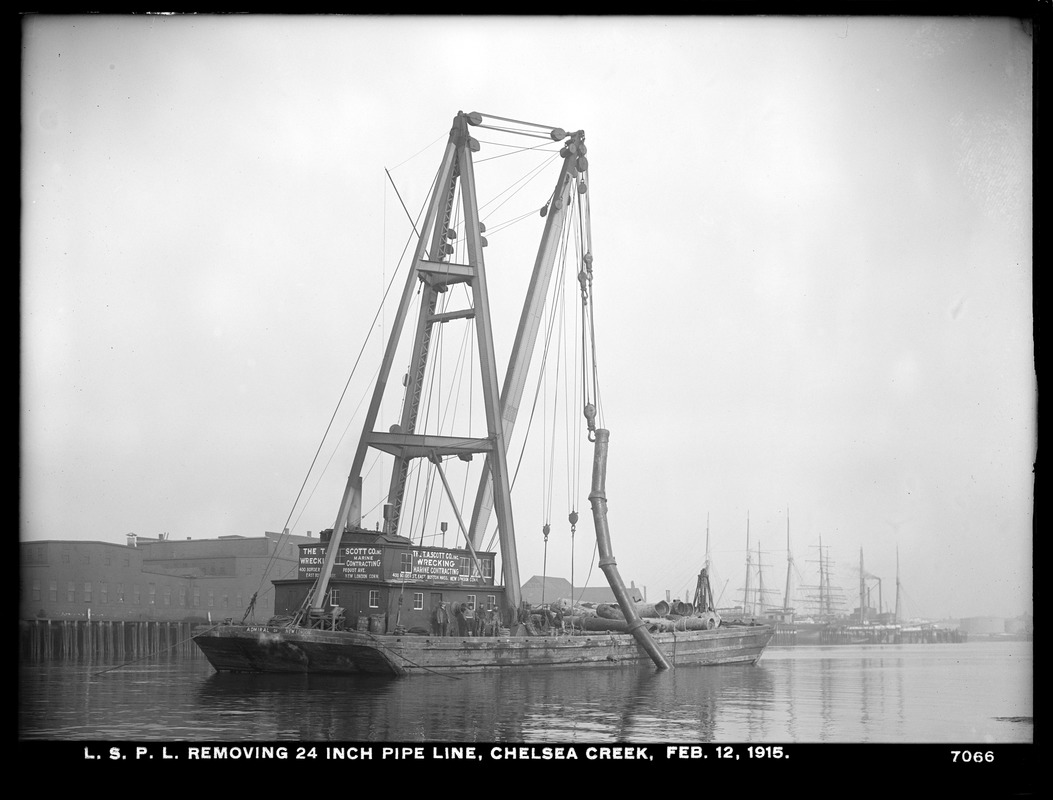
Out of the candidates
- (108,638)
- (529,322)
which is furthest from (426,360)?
(108,638)

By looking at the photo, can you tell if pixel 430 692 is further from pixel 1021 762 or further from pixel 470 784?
pixel 1021 762

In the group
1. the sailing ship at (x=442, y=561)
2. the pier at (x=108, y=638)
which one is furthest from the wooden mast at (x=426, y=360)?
the pier at (x=108, y=638)

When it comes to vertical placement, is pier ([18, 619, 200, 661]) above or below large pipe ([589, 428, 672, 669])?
below

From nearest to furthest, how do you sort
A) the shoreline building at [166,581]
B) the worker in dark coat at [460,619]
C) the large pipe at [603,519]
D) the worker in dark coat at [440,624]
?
the large pipe at [603,519] < the worker in dark coat at [440,624] < the worker in dark coat at [460,619] < the shoreline building at [166,581]

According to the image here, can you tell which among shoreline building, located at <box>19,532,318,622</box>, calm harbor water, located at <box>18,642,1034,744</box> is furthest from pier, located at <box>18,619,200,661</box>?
calm harbor water, located at <box>18,642,1034,744</box>

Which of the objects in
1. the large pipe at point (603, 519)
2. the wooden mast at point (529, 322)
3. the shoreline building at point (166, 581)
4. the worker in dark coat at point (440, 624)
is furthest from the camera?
the shoreline building at point (166, 581)

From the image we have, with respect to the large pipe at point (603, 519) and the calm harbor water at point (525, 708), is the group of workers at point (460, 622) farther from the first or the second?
the large pipe at point (603, 519)

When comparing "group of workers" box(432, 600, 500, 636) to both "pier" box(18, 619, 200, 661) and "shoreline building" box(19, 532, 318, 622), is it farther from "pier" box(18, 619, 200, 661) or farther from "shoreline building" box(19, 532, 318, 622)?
"shoreline building" box(19, 532, 318, 622)

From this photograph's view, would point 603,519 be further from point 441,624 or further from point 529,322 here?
point 529,322
